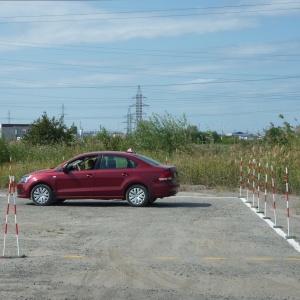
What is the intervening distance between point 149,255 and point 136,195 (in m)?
9.20

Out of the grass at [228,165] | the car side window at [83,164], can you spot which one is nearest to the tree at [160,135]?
the grass at [228,165]

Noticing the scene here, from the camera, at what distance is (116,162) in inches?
894

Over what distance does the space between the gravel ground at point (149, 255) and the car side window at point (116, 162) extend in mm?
1312

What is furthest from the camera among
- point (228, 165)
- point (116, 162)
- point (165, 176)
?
point (228, 165)

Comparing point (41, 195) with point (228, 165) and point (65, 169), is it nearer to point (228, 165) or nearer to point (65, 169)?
point (65, 169)

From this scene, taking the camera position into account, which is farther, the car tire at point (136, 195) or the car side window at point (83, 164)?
the car side window at point (83, 164)

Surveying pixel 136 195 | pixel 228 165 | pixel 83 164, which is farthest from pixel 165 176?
pixel 228 165

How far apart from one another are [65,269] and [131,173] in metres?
10.8

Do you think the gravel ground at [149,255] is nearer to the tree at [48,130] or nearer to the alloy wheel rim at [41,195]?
the alloy wheel rim at [41,195]

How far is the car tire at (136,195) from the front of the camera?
73.3 feet

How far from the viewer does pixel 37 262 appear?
40.3 ft

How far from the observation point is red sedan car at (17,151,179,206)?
2228 cm

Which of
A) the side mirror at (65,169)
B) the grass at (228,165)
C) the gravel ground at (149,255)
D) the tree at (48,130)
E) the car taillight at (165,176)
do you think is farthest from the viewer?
the tree at (48,130)

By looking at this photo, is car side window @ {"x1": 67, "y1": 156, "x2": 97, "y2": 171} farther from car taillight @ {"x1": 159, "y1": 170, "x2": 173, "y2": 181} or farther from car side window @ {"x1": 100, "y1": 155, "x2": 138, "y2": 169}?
car taillight @ {"x1": 159, "y1": 170, "x2": 173, "y2": 181}
